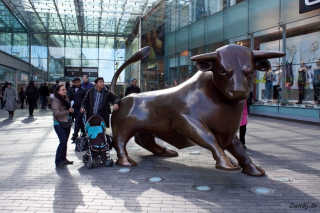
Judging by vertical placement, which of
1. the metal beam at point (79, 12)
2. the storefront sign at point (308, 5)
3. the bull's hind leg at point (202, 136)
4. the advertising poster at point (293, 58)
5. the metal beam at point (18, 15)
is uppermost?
the metal beam at point (79, 12)

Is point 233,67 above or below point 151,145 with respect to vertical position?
above

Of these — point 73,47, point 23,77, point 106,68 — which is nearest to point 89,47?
point 73,47

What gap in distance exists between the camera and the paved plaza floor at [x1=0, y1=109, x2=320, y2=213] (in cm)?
348

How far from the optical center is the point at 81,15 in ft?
85.6

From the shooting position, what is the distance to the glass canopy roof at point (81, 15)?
23.2 m

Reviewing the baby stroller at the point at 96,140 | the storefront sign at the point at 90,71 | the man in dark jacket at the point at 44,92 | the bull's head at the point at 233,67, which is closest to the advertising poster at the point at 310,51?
the bull's head at the point at 233,67

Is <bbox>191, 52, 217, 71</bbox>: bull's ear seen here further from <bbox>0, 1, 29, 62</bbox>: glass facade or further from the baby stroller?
<bbox>0, 1, 29, 62</bbox>: glass facade

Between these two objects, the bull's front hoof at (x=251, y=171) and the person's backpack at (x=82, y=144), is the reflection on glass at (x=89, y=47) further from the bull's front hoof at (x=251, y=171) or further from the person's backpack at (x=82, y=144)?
the bull's front hoof at (x=251, y=171)

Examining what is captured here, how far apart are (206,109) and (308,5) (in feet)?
34.2

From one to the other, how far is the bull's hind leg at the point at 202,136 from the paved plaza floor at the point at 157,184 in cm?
42

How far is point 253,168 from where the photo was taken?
4.71 meters

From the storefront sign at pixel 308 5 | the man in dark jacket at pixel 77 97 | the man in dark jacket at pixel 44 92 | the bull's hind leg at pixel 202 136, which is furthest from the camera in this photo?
the man in dark jacket at pixel 44 92

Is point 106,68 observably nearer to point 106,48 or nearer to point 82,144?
point 106,48

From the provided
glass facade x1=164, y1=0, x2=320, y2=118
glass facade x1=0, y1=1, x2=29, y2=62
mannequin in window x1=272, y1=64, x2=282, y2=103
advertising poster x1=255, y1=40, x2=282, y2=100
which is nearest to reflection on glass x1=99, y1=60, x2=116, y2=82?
glass facade x1=0, y1=1, x2=29, y2=62
